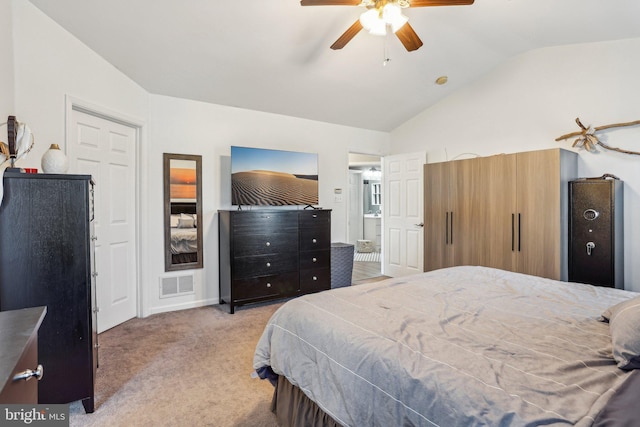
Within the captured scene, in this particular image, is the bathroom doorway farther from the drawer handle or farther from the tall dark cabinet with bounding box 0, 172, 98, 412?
the drawer handle

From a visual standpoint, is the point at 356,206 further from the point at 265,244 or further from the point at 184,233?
the point at 184,233

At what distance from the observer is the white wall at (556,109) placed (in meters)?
3.32

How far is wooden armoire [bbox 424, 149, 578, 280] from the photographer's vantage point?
3.38m

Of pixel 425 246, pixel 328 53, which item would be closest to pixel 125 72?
pixel 328 53

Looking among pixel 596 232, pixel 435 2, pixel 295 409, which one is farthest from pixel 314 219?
pixel 596 232

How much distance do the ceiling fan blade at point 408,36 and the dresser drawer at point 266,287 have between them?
9.04 ft

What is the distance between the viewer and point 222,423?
1864mm

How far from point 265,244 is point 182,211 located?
1031mm

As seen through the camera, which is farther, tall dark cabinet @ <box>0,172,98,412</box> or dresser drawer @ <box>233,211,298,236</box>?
dresser drawer @ <box>233,211,298,236</box>

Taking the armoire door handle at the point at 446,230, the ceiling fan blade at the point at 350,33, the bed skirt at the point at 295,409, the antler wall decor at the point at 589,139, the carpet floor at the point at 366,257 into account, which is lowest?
the carpet floor at the point at 366,257

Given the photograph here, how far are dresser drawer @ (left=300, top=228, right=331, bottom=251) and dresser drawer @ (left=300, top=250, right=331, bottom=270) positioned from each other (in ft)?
0.21

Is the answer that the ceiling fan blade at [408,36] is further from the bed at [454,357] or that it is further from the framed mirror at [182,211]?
the framed mirror at [182,211]

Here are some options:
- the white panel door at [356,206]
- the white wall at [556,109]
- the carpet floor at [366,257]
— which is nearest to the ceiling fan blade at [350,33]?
the white wall at [556,109]

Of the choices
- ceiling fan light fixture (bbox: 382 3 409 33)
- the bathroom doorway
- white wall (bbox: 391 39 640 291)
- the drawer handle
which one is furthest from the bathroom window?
the drawer handle
